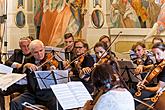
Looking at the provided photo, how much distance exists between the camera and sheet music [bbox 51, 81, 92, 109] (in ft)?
11.7

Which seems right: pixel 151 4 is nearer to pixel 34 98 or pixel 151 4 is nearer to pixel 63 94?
pixel 34 98

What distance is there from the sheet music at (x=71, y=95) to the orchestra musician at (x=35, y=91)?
89cm

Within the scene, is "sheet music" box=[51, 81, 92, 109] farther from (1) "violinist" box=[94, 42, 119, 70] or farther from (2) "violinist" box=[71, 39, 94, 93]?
(1) "violinist" box=[94, 42, 119, 70]

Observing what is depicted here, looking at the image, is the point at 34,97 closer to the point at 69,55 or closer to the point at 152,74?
the point at 69,55

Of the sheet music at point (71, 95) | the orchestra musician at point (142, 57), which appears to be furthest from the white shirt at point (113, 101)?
the orchestra musician at point (142, 57)

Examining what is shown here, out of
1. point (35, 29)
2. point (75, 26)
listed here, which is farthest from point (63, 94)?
point (35, 29)

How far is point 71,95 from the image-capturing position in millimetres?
3650

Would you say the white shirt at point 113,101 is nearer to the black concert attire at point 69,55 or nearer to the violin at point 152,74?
the violin at point 152,74

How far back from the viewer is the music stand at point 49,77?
438cm

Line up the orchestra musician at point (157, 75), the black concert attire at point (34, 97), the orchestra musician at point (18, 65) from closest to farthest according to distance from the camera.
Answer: the orchestra musician at point (157, 75) → the black concert attire at point (34, 97) → the orchestra musician at point (18, 65)

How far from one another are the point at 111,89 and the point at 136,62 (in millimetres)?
3380

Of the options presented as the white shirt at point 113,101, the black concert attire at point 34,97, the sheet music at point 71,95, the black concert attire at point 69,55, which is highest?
the white shirt at point 113,101

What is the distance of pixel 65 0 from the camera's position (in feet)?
31.5

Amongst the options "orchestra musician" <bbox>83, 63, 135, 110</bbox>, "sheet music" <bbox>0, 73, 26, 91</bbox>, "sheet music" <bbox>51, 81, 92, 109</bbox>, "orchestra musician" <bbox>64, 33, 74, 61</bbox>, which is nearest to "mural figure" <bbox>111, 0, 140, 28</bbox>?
"orchestra musician" <bbox>64, 33, 74, 61</bbox>
